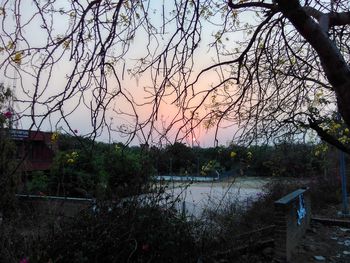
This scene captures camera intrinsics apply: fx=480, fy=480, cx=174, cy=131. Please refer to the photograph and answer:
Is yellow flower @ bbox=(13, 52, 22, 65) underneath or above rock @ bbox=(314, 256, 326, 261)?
above

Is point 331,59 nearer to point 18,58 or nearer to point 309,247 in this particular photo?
point 18,58

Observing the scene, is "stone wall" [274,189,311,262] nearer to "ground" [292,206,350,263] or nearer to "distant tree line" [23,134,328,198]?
"ground" [292,206,350,263]

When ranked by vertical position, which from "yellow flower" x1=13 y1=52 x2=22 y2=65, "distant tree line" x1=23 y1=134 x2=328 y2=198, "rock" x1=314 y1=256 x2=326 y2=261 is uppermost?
"yellow flower" x1=13 y1=52 x2=22 y2=65

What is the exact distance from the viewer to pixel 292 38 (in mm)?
6945

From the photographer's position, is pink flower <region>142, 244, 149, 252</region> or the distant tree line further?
pink flower <region>142, 244, 149, 252</region>

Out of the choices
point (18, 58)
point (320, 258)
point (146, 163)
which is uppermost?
point (18, 58)

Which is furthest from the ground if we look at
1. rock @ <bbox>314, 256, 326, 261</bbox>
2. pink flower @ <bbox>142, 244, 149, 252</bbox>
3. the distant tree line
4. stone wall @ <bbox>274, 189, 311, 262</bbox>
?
pink flower @ <bbox>142, 244, 149, 252</bbox>

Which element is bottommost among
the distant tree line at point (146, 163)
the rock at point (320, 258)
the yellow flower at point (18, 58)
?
the rock at point (320, 258)

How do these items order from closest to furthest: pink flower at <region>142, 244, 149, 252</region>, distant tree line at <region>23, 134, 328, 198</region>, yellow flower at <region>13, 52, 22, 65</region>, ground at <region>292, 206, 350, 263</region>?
yellow flower at <region>13, 52, 22, 65</region>, distant tree line at <region>23, 134, 328, 198</region>, pink flower at <region>142, 244, 149, 252</region>, ground at <region>292, 206, 350, 263</region>

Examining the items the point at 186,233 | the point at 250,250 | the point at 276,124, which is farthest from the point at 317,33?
the point at 250,250

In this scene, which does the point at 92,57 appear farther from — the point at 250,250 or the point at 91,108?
the point at 250,250

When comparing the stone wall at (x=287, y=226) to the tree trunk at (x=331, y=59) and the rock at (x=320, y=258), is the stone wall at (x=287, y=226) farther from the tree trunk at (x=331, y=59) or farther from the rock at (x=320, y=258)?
the tree trunk at (x=331, y=59)

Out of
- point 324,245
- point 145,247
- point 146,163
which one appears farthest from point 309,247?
point 146,163

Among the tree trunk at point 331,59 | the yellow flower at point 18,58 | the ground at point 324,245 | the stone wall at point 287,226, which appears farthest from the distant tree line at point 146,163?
the ground at point 324,245
